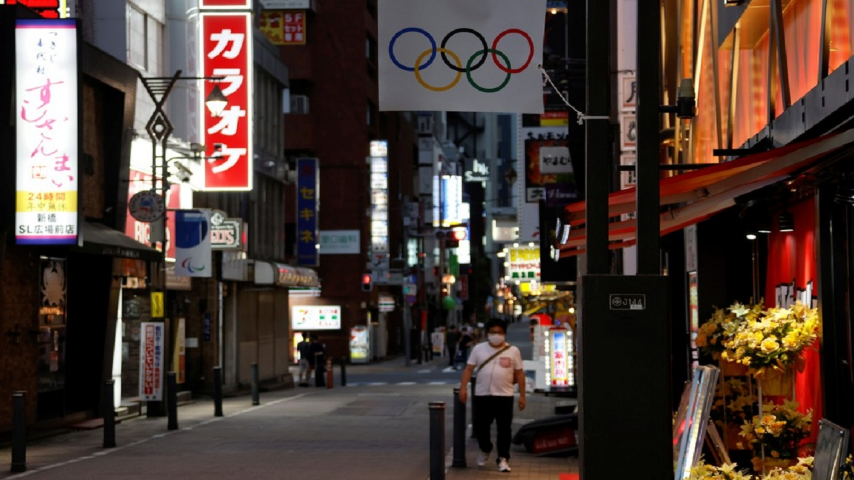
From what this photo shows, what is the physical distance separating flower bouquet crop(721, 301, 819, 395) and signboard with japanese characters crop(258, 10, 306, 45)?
57041mm

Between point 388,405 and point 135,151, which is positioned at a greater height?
point 135,151

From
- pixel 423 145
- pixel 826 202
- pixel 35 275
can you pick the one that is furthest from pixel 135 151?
pixel 423 145

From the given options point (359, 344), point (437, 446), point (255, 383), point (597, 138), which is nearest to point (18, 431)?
point (437, 446)

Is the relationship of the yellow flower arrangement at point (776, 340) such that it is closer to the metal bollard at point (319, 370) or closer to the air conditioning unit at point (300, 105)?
the metal bollard at point (319, 370)

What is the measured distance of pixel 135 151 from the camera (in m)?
31.1

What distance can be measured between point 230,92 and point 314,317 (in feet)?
101

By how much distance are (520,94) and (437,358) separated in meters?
67.8

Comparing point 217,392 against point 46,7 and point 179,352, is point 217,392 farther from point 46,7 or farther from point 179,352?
point 46,7

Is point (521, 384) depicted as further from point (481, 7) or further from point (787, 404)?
point (481, 7)

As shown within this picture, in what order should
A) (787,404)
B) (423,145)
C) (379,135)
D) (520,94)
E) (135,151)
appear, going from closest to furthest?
1. (520,94)
2. (787,404)
3. (135,151)
4. (379,135)
5. (423,145)

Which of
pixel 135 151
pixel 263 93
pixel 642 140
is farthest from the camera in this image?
pixel 263 93

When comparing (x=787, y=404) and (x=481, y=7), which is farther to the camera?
(x=787, y=404)

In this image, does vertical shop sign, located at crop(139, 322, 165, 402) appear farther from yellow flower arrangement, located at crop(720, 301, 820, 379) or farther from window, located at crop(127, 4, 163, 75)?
yellow flower arrangement, located at crop(720, 301, 820, 379)

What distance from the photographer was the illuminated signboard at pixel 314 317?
64938 millimetres
